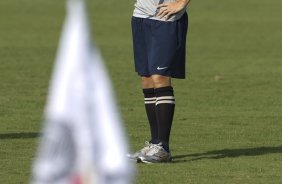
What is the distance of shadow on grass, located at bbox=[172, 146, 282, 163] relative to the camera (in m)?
10.3

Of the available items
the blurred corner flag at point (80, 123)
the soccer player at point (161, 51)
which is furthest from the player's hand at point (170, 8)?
the blurred corner flag at point (80, 123)

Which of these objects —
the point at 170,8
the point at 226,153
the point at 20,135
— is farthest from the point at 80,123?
the point at 20,135

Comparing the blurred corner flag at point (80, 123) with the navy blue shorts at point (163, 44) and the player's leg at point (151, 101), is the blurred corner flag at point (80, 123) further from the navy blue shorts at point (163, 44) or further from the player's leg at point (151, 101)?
the player's leg at point (151, 101)

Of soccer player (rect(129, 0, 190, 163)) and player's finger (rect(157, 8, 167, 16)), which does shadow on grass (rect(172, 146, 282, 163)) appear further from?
player's finger (rect(157, 8, 167, 16))

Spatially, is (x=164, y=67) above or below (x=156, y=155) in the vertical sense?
above

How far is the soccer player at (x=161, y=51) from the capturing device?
9.82 m

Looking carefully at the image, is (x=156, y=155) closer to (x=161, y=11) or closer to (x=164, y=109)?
(x=164, y=109)

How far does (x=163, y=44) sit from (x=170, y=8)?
318mm

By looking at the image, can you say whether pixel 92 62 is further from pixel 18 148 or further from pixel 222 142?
pixel 222 142

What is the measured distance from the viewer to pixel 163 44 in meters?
9.81

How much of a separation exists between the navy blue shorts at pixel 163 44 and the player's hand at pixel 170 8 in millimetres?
78

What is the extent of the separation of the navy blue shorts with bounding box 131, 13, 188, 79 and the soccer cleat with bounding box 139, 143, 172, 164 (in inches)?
25.1

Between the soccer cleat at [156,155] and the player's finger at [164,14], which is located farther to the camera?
the soccer cleat at [156,155]

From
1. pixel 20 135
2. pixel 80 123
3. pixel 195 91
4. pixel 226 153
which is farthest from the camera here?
pixel 195 91
